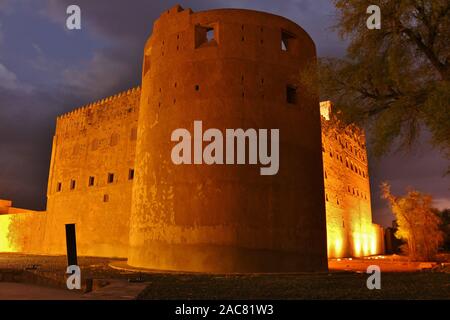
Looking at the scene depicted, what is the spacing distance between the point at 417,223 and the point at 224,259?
69.4ft

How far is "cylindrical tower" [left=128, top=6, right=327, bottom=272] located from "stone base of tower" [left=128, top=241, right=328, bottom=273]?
28mm

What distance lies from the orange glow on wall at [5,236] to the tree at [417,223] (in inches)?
1076

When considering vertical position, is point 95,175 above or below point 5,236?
above

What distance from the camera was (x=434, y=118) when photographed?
26.0 ft

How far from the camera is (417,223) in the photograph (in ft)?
89.8

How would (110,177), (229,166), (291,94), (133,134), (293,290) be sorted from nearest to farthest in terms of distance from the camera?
(293,290) < (229,166) < (291,94) < (133,134) < (110,177)

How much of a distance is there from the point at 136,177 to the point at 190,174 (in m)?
2.75

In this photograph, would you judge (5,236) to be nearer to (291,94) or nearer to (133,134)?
(133,134)

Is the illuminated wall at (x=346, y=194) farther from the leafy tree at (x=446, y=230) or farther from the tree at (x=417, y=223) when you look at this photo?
the leafy tree at (x=446, y=230)

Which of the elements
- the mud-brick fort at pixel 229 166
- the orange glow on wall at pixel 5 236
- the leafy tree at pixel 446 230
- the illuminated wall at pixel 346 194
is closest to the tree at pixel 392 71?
the mud-brick fort at pixel 229 166

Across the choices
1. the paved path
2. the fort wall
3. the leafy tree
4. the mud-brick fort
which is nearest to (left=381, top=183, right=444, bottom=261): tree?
the leafy tree

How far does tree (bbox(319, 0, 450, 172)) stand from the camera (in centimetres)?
853

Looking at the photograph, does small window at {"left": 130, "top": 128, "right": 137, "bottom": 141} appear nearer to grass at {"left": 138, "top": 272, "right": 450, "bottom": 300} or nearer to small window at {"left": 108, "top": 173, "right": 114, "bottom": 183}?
small window at {"left": 108, "top": 173, "right": 114, "bottom": 183}

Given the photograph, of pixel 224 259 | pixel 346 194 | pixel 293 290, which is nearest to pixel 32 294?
pixel 293 290
